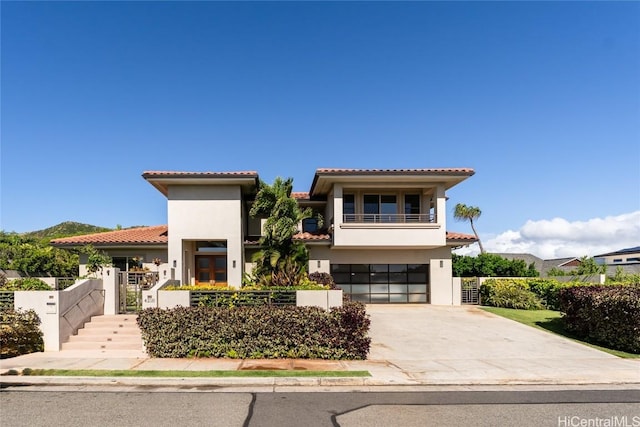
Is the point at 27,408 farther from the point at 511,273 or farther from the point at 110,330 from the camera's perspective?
the point at 511,273

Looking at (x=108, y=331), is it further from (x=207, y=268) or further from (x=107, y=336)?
(x=207, y=268)

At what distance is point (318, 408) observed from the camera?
6629 millimetres

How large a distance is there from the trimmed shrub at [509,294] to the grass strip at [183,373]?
14000mm

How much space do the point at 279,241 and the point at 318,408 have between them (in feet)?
22.0

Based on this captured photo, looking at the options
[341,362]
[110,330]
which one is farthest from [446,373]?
[110,330]

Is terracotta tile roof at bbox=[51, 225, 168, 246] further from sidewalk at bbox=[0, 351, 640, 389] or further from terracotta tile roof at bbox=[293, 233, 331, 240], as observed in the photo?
sidewalk at bbox=[0, 351, 640, 389]

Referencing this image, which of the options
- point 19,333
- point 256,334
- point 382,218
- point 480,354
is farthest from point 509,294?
point 19,333

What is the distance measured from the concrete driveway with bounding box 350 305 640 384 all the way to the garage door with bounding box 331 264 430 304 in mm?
4157

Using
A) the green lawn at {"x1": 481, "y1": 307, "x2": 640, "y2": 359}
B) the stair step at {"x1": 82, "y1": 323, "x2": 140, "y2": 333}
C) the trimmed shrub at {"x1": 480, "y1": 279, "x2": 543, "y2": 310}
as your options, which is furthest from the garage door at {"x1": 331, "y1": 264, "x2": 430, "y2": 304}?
the stair step at {"x1": 82, "y1": 323, "x2": 140, "y2": 333}

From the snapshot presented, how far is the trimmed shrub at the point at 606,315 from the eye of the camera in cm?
1133

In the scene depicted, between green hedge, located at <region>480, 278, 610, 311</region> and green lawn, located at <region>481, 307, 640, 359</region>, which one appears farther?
green hedge, located at <region>480, 278, 610, 311</region>

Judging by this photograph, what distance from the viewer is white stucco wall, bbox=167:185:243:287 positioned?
57.7ft

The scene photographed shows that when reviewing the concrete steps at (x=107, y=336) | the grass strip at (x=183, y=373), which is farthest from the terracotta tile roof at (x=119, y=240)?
the grass strip at (x=183, y=373)

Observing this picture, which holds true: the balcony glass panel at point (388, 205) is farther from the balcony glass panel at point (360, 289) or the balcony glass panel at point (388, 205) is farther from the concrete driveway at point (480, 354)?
the concrete driveway at point (480, 354)
